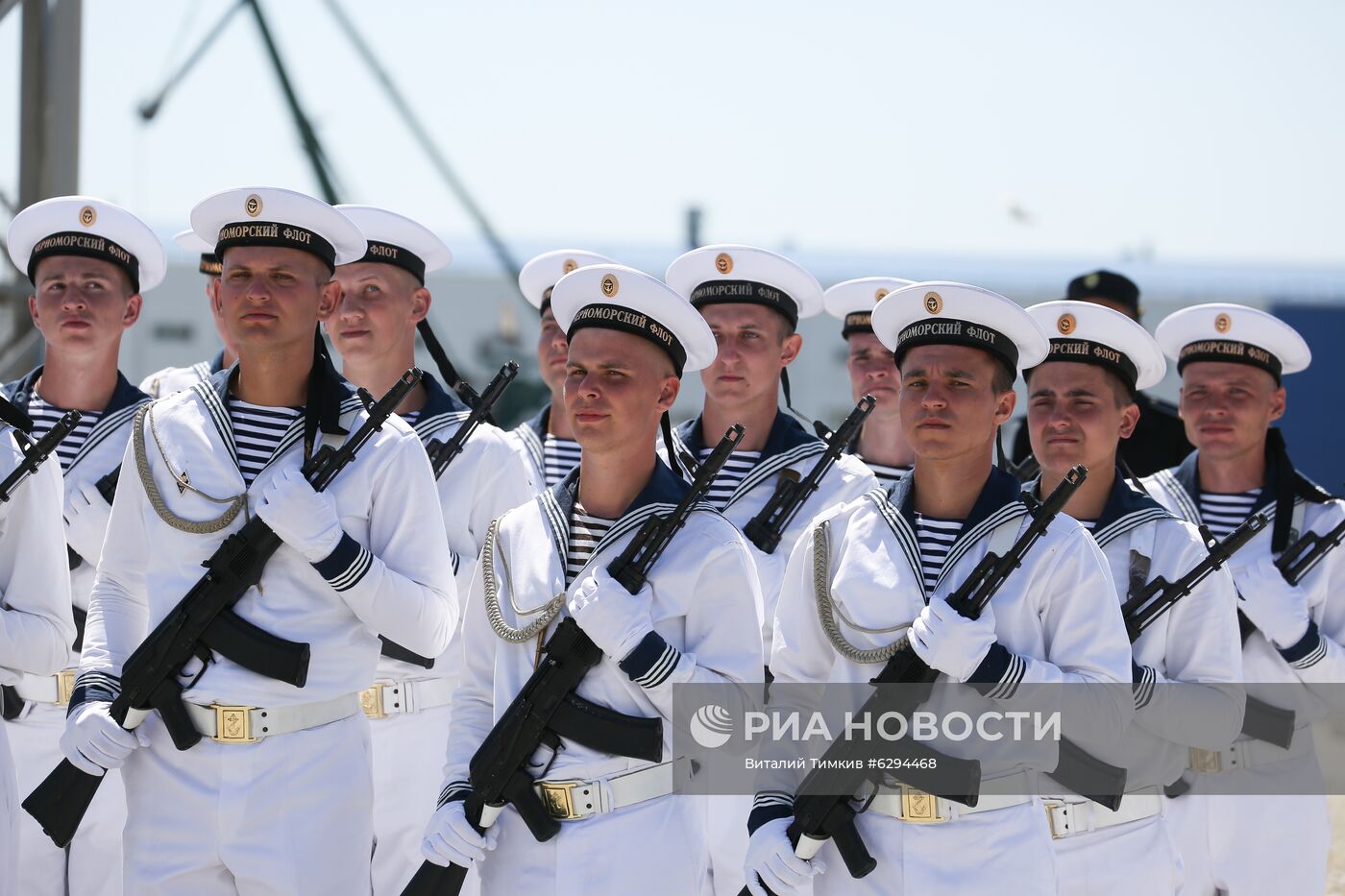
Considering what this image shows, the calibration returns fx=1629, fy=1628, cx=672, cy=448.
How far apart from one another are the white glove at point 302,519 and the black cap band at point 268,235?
780 millimetres

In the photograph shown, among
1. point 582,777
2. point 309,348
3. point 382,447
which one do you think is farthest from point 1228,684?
point 309,348

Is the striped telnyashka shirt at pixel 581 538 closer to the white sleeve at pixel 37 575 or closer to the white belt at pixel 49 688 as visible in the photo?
the white sleeve at pixel 37 575

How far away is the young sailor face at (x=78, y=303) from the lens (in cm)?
579

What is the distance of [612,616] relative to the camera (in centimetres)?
405

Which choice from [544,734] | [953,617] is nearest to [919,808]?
[953,617]

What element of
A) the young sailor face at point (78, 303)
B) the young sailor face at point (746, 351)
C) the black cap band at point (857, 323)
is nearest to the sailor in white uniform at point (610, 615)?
the young sailor face at point (746, 351)

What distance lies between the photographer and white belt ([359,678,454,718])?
581 cm

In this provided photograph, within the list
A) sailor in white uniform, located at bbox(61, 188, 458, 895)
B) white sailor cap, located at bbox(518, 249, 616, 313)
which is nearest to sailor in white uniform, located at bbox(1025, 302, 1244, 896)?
sailor in white uniform, located at bbox(61, 188, 458, 895)

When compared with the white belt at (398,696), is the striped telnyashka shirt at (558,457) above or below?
above

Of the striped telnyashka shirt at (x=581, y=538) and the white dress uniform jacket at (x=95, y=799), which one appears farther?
the white dress uniform jacket at (x=95, y=799)

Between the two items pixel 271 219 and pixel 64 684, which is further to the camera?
pixel 64 684

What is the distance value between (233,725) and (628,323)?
1535 millimetres

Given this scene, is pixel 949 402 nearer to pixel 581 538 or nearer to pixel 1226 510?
pixel 581 538

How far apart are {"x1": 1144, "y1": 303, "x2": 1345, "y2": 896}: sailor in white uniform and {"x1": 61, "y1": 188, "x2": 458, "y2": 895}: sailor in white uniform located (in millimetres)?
2957
